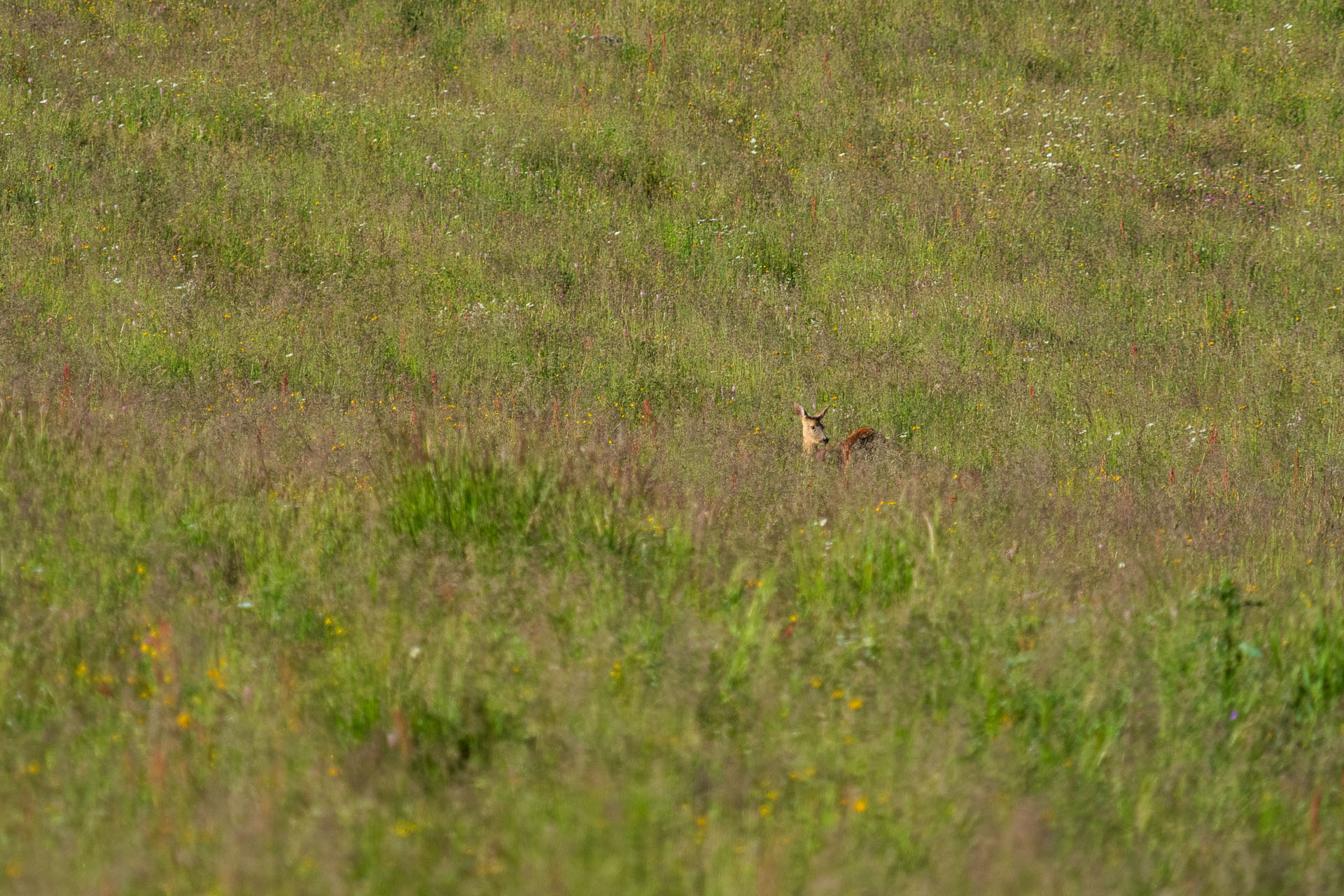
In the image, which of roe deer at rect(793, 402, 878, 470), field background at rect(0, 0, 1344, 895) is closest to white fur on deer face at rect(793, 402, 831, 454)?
roe deer at rect(793, 402, 878, 470)

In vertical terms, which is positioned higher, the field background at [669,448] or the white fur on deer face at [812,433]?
the field background at [669,448]

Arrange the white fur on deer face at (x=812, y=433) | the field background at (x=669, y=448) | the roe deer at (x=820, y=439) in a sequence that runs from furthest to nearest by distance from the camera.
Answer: the white fur on deer face at (x=812, y=433) → the roe deer at (x=820, y=439) → the field background at (x=669, y=448)

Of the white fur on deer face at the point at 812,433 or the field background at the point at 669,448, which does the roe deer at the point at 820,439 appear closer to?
the white fur on deer face at the point at 812,433

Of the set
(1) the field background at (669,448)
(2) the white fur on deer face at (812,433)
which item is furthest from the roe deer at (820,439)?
(1) the field background at (669,448)

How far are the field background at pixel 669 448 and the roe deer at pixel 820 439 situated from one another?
0.14 metres

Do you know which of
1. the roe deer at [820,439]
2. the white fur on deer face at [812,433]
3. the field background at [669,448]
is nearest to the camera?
the field background at [669,448]

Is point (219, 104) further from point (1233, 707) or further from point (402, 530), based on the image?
point (1233, 707)

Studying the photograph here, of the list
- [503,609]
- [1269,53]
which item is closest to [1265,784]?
[503,609]

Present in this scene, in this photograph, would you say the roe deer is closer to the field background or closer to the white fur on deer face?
the white fur on deer face

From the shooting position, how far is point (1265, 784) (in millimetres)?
2896

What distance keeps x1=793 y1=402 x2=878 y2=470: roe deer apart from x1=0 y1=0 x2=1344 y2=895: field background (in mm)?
144

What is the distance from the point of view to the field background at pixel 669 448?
8.39 feet

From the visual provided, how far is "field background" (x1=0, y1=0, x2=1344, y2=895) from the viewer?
101 inches

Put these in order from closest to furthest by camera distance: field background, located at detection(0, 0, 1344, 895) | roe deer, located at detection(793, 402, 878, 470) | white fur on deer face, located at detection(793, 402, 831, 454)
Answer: field background, located at detection(0, 0, 1344, 895) → roe deer, located at detection(793, 402, 878, 470) → white fur on deer face, located at detection(793, 402, 831, 454)
